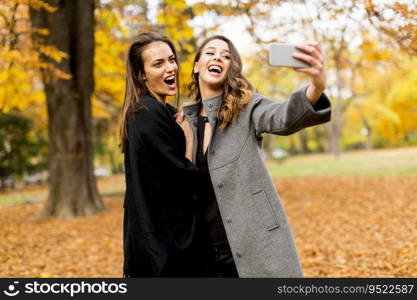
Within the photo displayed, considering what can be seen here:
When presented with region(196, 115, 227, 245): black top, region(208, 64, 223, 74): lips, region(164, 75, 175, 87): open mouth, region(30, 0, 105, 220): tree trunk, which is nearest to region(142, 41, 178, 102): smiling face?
region(164, 75, 175, 87): open mouth

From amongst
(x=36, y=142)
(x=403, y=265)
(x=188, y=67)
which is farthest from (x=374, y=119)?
(x=403, y=265)

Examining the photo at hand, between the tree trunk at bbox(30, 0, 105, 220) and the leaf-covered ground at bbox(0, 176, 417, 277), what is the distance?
58 cm

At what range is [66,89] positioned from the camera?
9562mm

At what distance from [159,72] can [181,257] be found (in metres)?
1.12

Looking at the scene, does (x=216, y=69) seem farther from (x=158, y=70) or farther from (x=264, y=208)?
(x=264, y=208)

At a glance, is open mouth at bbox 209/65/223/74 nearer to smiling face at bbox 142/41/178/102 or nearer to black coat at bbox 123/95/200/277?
smiling face at bbox 142/41/178/102

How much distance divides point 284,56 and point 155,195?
101 centimetres

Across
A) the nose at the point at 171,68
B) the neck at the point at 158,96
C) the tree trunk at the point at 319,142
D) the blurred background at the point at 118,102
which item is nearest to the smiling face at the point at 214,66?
the nose at the point at 171,68

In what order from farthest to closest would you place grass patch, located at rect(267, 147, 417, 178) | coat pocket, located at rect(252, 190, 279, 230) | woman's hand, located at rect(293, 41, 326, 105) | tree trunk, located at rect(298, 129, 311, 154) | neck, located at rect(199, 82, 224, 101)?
tree trunk, located at rect(298, 129, 311, 154) → grass patch, located at rect(267, 147, 417, 178) → neck, located at rect(199, 82, 224, 101) → coat pocket, located at rect(252, 190, 279, 230) → woman's hand, located at rect(293, 41, 326, 105)

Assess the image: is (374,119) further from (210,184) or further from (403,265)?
(210,184)

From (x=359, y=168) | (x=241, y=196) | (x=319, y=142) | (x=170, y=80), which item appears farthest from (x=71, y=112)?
(x=319, y=142)

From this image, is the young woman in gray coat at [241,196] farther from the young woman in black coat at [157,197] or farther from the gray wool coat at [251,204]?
the young woman in black coat at [157,197]

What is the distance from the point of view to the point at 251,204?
2227mm

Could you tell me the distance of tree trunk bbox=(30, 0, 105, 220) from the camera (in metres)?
9.02
